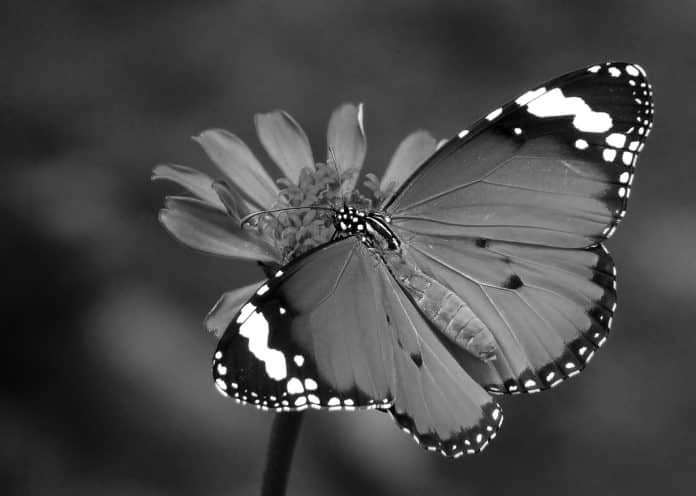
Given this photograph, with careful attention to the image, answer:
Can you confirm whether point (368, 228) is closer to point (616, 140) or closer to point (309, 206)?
point (309, 206)

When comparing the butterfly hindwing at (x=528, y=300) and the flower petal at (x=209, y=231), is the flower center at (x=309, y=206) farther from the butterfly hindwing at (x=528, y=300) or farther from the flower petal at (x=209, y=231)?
the butterfly hindwing at (x=528, y=300)

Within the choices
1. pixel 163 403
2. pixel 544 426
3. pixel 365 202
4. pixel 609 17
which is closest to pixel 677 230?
pixel 544 426

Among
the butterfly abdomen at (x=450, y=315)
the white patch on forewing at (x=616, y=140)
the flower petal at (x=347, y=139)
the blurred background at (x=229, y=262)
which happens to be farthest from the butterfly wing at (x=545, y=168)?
the blurred background at (x=229, y=262)

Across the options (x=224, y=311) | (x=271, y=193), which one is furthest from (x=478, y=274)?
(x=271, y=193)

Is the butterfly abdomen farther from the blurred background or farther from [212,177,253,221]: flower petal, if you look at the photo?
the blurred background

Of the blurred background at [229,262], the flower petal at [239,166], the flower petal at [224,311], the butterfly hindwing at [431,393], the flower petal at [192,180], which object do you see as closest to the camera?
the butterfly hindwing at [431,393]

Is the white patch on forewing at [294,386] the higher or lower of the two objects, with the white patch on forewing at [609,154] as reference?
lower
